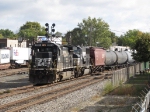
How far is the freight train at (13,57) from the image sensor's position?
43766mm

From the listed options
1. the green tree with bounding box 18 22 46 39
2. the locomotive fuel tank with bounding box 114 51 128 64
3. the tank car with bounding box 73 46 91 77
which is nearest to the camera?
the tank car with bounding box 73 46 91 77

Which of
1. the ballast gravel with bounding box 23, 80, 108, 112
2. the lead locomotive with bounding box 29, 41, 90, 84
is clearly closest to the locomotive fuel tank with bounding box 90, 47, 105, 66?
the lead locomotive with bounding box 29, 41, 90, 84

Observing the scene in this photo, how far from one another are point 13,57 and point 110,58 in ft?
51.1

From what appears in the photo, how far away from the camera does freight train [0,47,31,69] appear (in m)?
43.8

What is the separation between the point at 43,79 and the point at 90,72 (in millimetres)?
13264

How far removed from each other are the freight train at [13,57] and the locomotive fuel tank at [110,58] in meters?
14.8

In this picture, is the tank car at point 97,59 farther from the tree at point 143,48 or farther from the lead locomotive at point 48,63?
the lead locomotive at point 48,63

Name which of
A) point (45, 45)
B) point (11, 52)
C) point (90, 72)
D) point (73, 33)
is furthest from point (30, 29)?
point (45, 45)

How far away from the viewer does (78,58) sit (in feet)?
98.4

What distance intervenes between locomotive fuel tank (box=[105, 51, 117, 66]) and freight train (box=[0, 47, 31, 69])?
1481 centimetres

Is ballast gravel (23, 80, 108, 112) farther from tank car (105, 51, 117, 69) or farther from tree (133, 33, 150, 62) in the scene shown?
tank car (105, 51, 117, 69)

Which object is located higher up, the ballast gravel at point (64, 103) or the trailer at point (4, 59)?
the trailer at point (4, 59)

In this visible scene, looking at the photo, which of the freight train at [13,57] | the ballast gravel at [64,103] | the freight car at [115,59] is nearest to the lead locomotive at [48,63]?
the ballast gravel at [64,103]

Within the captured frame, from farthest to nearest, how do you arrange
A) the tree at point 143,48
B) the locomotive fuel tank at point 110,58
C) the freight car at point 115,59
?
the freight car at point 115,59 < the locomotive fuel tank at point 110,58 < the tree at point 143,48
